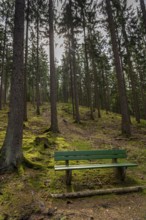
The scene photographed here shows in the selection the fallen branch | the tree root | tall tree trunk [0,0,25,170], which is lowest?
the fallen branch

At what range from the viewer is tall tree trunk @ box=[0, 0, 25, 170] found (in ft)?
21.0

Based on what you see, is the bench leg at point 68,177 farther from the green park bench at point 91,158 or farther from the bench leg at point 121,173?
the bench leg at point 121,173

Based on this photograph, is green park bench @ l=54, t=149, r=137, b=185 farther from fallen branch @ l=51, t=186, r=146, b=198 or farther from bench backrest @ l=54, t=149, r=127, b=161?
fallen branch @ l=51, t=186, r=146, b=198

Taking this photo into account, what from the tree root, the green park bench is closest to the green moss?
the green park bench

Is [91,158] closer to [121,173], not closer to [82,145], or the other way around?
[121,173]

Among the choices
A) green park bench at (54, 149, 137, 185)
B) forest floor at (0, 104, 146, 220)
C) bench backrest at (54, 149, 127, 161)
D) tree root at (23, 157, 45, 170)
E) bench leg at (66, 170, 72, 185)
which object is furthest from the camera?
tree root at (23, 157, 45, 170)

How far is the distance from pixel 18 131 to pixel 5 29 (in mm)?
20378

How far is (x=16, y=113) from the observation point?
6719 mm

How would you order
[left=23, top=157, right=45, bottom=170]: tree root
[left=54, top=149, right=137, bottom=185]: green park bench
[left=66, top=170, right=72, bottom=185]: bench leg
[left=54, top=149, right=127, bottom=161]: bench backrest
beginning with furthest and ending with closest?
[left=23, top=157, right=45, bottom=170]: tree root → [left=54, top=149, right=127, bottom=161]: bench backrest → [left=54, top=149, right=137, bottom=185]: green park bench → [left=66, top=170, right=72, bottom=185]: bench leg

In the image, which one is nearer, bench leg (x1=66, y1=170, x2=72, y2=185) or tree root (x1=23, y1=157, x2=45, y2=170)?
bench leg (x1=66, y1=170, x2=72, y2=185)

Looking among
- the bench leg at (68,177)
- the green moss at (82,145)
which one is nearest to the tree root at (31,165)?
the bench leg at (68,177)

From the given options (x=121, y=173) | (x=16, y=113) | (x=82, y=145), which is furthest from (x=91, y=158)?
(x=82, y=145)

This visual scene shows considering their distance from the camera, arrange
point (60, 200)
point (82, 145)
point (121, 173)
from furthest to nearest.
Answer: point (82, 145)
point (121, 173)
point (60, 200)

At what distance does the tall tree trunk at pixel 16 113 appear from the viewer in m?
6.41
